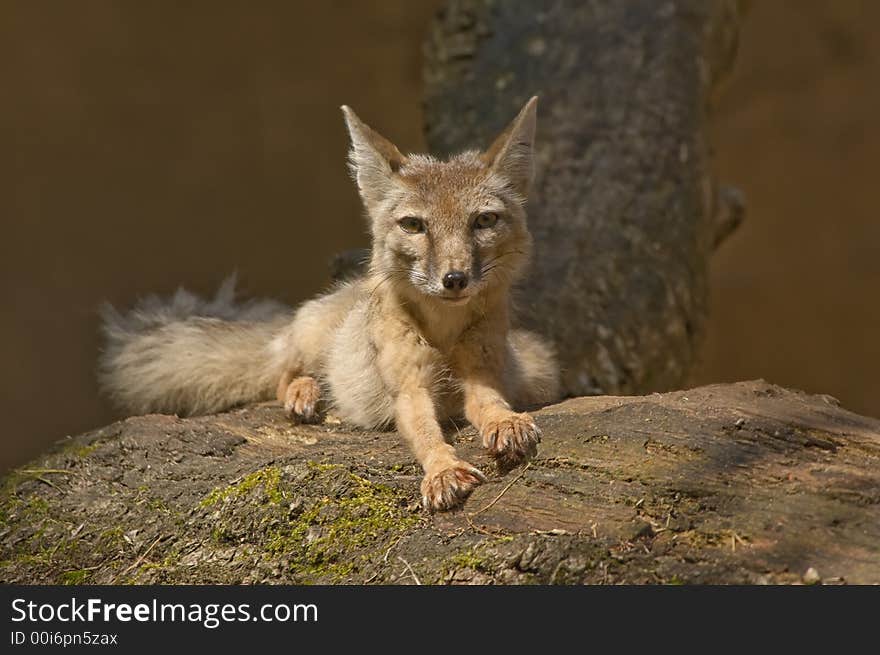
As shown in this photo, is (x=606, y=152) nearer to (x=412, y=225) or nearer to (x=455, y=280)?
(x=412, y=225)

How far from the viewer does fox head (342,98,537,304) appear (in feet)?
11.3

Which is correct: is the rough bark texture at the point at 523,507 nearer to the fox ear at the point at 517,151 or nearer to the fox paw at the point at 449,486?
the fox paw at the point at 449,486

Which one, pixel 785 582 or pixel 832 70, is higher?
pixel 832 70

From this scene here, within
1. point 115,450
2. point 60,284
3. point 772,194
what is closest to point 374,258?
point 115,450

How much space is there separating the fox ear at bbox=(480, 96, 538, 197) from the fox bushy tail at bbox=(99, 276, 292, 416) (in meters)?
1.65

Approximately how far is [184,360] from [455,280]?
6.95 ft

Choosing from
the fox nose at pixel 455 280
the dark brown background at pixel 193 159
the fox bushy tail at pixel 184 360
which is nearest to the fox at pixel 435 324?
the fox nose at pixel 455 280

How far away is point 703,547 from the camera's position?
2.59 meters

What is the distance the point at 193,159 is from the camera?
20.5ft

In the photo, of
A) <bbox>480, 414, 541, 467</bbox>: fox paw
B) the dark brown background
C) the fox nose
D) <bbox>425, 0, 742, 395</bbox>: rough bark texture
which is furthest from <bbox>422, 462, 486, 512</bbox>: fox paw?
the dark brown background

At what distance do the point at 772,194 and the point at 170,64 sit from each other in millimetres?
5342

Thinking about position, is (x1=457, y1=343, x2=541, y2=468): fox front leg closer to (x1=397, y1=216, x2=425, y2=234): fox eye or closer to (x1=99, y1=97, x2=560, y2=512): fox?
(x1=99, y1=97, x2=560, y2=512): fox

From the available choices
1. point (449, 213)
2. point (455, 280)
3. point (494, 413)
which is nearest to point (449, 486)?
point (494, 413)

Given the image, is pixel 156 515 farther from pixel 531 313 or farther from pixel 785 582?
pixel 531 313
